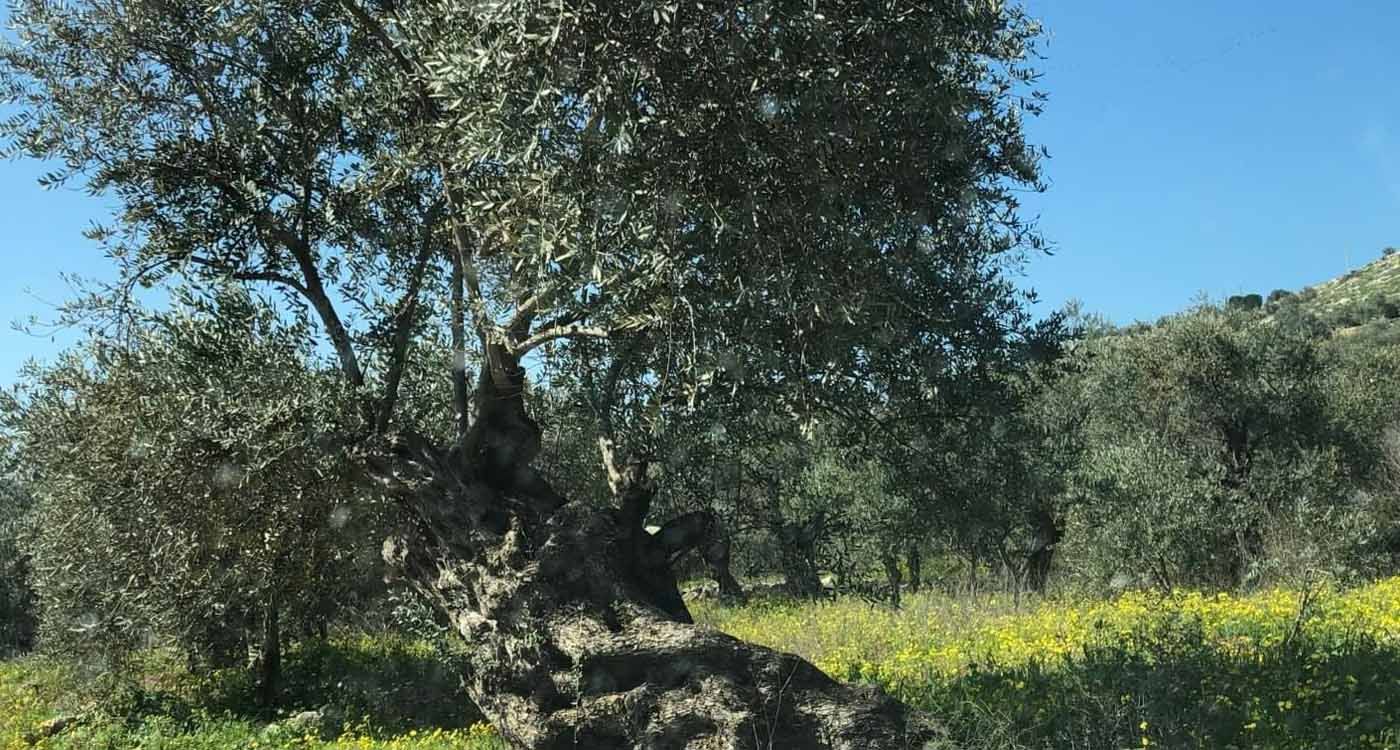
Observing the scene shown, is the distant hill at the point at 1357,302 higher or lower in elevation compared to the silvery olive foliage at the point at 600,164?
higher

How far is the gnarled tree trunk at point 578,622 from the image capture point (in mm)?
6957

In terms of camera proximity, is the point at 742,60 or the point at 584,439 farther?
the point at 584,439

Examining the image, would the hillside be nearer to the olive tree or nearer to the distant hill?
the distant hill

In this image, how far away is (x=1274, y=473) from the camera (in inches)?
843

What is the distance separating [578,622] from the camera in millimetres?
7906

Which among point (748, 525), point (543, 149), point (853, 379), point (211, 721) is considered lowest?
point (211, 721)

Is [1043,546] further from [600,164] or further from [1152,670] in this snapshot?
[600,164]

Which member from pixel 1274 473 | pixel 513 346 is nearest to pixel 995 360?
pixel 513 346

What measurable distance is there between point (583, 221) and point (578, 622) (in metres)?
3.42

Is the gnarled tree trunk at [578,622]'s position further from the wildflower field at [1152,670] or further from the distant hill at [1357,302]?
the distant hill at [1357,302]

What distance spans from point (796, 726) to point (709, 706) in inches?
24.7

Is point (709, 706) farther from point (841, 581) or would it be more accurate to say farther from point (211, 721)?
point (211, 721)

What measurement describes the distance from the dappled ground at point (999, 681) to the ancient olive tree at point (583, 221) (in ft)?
4.99

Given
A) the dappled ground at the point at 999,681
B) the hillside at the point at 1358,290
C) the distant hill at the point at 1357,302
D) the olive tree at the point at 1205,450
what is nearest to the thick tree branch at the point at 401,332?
the dappled ground at the point at 999,681
